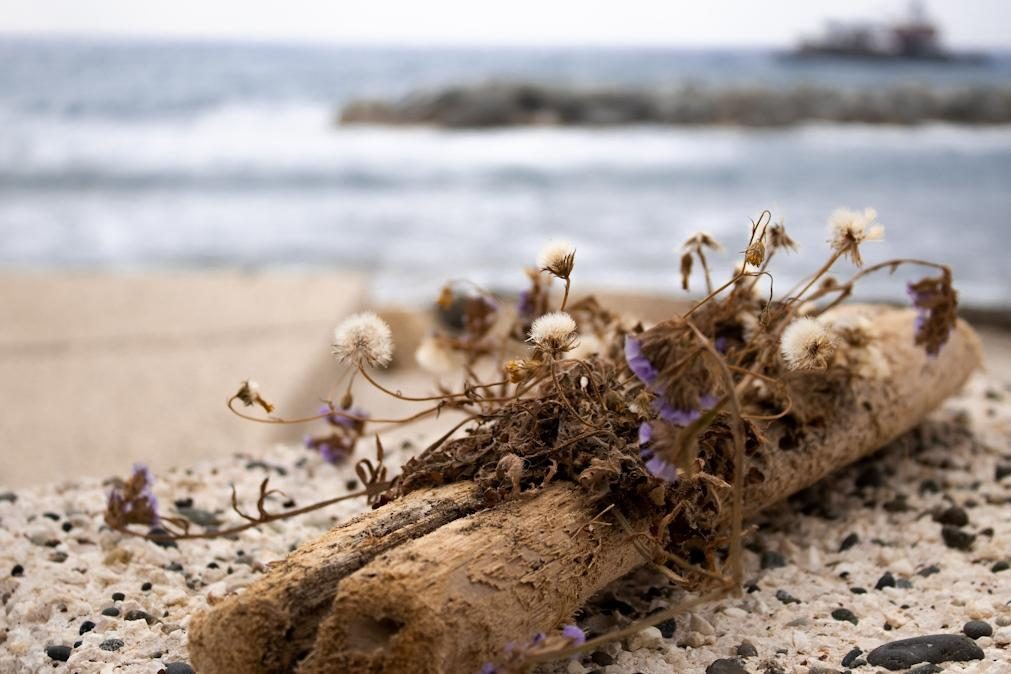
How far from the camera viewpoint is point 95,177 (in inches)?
384

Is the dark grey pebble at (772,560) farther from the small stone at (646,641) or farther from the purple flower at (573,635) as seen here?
the purple flower at (573,635)

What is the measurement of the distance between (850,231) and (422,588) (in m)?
0.99

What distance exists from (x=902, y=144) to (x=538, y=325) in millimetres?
8923

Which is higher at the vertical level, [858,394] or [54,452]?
[54,452]

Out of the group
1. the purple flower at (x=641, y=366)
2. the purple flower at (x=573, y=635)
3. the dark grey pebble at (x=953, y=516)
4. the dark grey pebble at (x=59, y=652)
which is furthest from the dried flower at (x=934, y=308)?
the dark grey pebble at (x=59, y=652)

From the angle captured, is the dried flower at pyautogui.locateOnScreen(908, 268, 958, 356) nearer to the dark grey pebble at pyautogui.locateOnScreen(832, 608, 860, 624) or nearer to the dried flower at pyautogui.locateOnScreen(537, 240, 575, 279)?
the dark grey pebble at pyautogui.locateOnScreen(832, 608, 860, 624)

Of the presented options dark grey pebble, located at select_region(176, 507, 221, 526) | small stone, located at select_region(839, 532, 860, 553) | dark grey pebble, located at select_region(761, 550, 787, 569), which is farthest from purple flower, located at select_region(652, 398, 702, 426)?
dark grey pebble, located at select_region(176, 507, 221, 526)

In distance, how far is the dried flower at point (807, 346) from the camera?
168 centimetres

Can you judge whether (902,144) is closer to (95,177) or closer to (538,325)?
(95,177)

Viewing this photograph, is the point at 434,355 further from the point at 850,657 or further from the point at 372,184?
the point at 372,184

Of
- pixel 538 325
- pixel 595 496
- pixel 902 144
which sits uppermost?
pixel 902 144

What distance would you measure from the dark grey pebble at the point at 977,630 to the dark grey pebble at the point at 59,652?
1472 mm

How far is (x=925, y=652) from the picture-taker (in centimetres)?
157

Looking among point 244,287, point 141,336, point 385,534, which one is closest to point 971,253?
point 244,287
